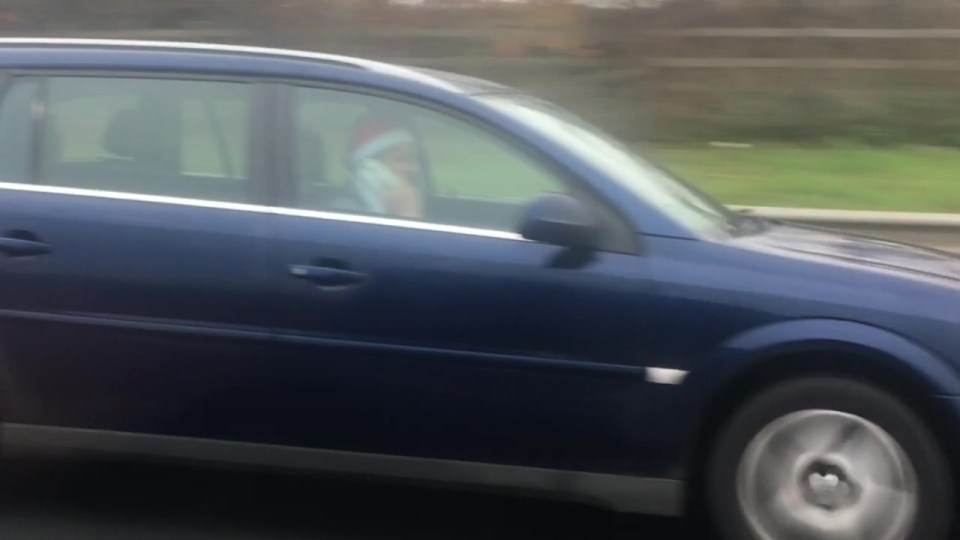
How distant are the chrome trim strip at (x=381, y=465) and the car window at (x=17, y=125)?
0.90 meters

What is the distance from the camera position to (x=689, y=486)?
4.51 meters

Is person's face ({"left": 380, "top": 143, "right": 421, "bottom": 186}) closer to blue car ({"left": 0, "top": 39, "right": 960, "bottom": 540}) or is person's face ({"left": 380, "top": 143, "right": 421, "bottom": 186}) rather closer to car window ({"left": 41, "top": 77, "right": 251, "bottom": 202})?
blue car ({"left": 0, "top": 39, "right": 960, "bottom": 540})

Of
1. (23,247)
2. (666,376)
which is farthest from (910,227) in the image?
(23,247)

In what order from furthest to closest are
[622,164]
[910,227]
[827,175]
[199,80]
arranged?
[827,175]
[910,227]
[622,164]
[199,80]

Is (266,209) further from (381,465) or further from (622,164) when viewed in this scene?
(622,164)

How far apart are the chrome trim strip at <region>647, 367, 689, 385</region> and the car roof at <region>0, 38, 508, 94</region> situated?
116 cm

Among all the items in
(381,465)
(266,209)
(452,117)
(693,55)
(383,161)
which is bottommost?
(381,465)

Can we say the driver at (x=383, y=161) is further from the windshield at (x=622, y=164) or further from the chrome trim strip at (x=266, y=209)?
the windshield at (x=622, y=164)

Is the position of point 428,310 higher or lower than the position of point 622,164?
lower

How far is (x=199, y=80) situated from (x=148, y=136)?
0.27 metres

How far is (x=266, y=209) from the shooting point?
466cm

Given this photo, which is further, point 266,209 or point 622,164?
point 622,164

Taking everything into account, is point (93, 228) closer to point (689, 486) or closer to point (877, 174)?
point (689, 486)

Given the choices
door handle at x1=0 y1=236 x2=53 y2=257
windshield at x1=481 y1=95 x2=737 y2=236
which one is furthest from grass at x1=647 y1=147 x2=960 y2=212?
door handle at x1=0 y1=236 x2=53 y2=257
